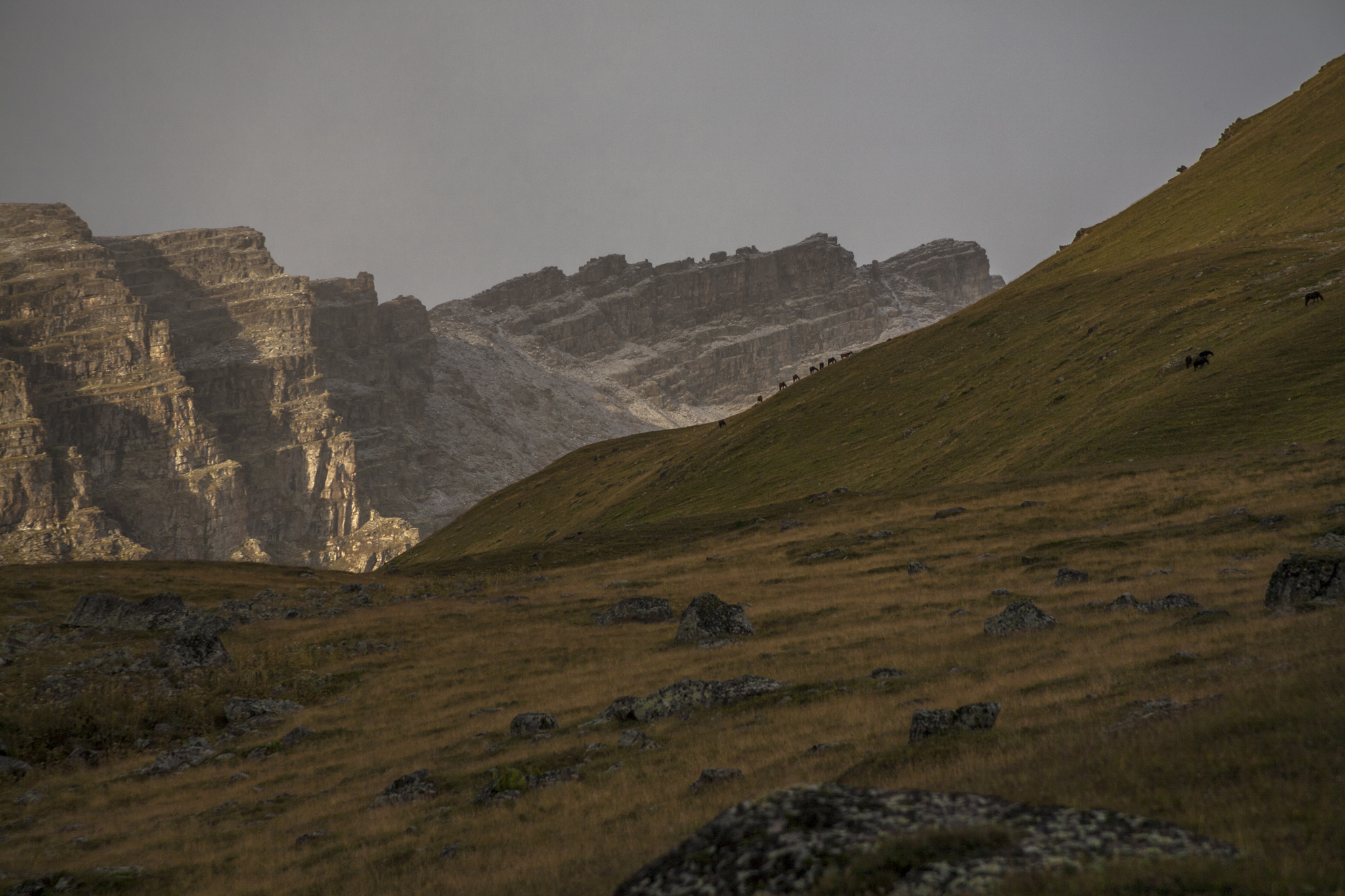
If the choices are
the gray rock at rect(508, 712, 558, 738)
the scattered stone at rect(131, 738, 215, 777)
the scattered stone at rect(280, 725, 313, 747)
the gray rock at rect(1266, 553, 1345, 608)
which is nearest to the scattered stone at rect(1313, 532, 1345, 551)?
the gray rock at rect(1266, 553, 1345, 608)

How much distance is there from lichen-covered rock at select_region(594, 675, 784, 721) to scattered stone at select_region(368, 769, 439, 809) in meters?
5.24

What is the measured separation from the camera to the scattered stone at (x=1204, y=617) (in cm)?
2148

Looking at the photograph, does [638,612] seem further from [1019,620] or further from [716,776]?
[716,776]

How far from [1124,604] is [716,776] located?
15700 mm

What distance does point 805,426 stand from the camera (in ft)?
330

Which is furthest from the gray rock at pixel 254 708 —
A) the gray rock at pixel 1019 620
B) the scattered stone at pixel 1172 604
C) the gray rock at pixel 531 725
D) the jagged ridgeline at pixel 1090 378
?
the jagged ridgeline at pixel 1090 378

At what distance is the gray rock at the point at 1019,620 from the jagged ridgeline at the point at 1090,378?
29.2 metres

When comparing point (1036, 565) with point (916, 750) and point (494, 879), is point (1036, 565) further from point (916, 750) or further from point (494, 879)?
point (494, 879)

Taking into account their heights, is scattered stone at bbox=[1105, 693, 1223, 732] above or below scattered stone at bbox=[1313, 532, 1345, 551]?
above

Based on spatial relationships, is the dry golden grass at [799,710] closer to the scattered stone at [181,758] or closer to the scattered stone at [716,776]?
the scattered stone at [716,776]

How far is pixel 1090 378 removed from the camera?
70.2 metres

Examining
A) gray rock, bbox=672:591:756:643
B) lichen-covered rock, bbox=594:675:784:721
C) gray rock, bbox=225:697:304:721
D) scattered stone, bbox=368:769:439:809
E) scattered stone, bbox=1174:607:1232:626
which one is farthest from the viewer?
gray rock, bbox=672:591:756:643

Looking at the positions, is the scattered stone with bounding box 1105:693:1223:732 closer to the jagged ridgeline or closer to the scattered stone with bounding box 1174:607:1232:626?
the scattered stone with bounding box 1174:607:1232:626

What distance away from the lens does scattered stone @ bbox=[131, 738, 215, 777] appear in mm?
28281
